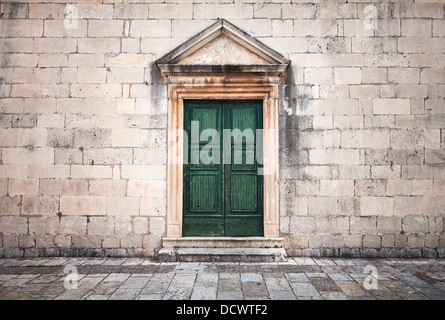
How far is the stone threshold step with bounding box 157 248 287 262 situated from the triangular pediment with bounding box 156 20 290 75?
10.1 feet

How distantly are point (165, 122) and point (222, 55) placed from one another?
159 centimetres

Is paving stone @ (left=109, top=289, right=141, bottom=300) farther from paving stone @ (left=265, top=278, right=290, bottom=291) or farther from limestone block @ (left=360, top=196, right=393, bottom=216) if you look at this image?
limestone block @ (left=360, top=196, right=393, bottom=216)

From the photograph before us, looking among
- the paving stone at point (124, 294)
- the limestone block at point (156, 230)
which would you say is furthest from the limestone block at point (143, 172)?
the paving stone at point (124, 294)

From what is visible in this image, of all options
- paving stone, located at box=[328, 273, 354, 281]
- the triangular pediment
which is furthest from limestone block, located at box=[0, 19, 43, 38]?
paving stone, located at box=[328, 273, 354, 281]

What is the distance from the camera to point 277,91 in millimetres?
5273

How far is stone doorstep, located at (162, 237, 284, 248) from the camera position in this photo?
5090 mm

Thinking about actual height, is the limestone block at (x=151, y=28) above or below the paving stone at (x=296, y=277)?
above

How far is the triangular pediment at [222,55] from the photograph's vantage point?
203 inches

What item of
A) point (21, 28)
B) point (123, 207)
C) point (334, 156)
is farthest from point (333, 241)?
point (21, 28)

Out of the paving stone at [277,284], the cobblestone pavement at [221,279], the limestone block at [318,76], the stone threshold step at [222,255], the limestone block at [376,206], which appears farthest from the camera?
the limestone block at [318,76]

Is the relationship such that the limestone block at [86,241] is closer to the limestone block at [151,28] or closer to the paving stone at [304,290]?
the paving stone at [304,290]

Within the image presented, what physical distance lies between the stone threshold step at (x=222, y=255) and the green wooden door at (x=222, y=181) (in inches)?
16.3

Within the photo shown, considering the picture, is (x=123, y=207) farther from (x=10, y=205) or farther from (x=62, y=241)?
(x=10, y=205)
